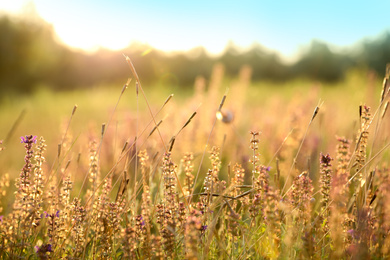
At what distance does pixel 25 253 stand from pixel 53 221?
13.6 inches

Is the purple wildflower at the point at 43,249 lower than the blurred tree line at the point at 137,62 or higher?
lower

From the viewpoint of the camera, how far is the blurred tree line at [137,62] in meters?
19.7

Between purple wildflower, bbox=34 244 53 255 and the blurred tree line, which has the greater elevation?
the blurred tree line

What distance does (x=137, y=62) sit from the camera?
26453 mm

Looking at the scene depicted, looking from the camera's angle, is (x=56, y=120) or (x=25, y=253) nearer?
(x=25, y=253)

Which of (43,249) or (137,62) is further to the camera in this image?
(137,62)

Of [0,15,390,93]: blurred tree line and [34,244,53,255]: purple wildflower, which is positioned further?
[0,15,390,93]: blurred tree line

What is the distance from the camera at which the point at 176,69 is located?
27500 mm

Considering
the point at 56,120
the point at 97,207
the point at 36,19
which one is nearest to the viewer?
the point at 97,207

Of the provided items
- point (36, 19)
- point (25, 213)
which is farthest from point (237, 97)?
point (36, 19)

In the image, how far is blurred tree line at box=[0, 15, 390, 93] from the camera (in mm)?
19688

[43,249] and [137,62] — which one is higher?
[137,62]

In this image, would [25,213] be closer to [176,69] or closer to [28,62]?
[28,62]

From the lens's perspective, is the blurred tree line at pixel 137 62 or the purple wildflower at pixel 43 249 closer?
the purple wildflower at pixel 43 249
